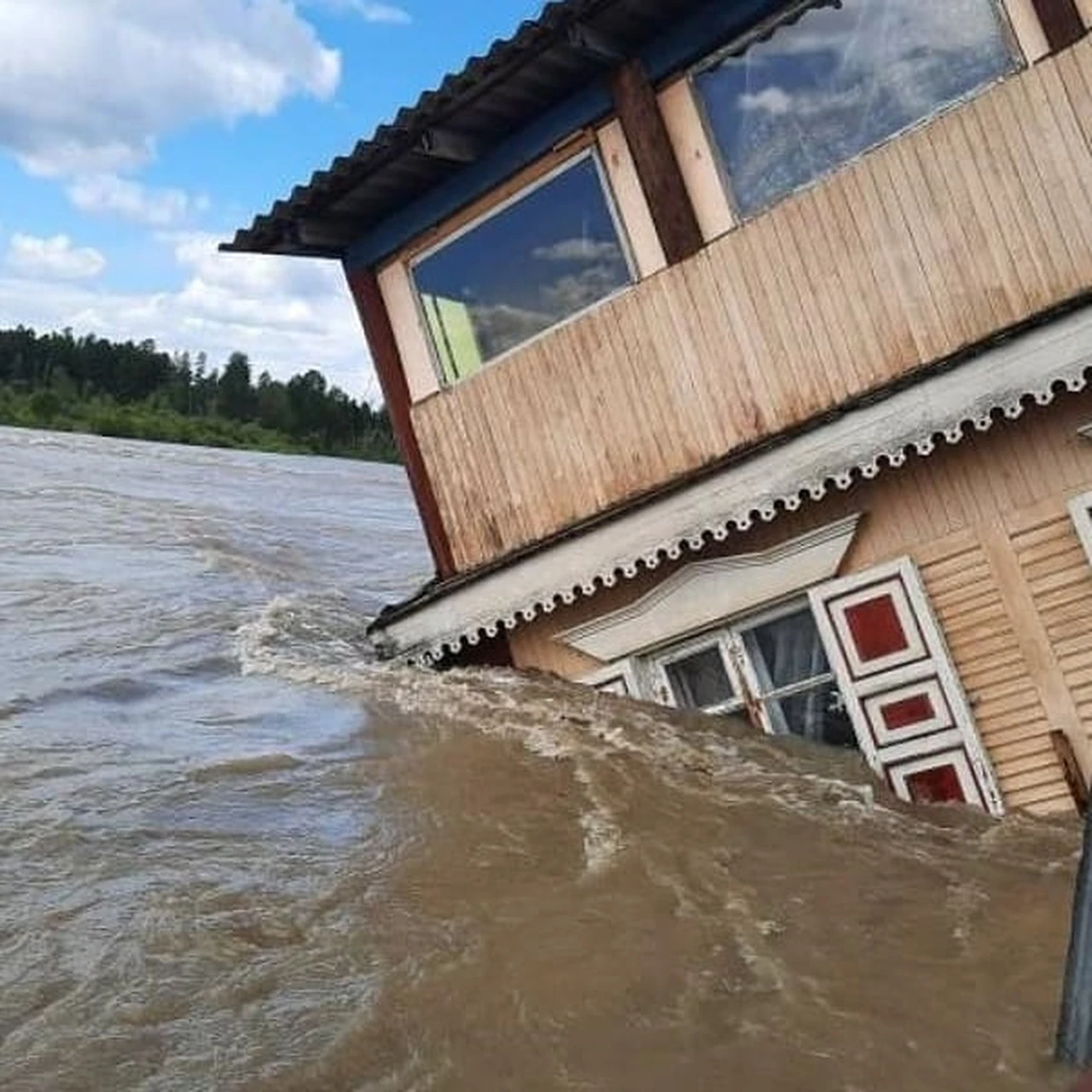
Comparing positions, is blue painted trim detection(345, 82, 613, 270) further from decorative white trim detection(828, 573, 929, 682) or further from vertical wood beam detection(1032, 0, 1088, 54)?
decorative white trim detection(828, 573, 929, 682)

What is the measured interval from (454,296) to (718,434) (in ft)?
7.23

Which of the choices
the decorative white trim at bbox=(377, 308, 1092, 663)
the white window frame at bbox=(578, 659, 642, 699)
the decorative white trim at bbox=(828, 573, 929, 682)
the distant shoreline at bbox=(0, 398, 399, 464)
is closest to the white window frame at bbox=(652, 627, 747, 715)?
the white window frame at bbox=(578, 659, 642, 699)

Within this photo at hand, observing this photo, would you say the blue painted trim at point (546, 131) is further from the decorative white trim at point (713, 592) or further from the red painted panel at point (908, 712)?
the red painted panel at point (908, 712)

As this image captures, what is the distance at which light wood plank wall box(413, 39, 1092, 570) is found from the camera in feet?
19.6

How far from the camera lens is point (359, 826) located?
5266 mm

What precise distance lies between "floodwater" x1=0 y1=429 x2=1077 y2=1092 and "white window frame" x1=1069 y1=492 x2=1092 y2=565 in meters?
1.35

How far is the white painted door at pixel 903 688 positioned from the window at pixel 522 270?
2327mm

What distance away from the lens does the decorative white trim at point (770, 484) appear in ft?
18.7

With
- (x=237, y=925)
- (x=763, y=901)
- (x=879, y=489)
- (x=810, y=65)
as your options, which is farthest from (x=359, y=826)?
(x=810, y=65)

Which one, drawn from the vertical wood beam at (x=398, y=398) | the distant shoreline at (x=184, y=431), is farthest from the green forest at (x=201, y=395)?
the vertical wood beam at (x=398, y=398)

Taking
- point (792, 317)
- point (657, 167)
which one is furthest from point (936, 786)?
point (657, 167)

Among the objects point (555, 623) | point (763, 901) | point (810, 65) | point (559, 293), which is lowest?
point (763, 901)

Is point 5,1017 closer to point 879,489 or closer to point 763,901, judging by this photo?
point 763,901

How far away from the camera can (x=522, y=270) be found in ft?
25.3
